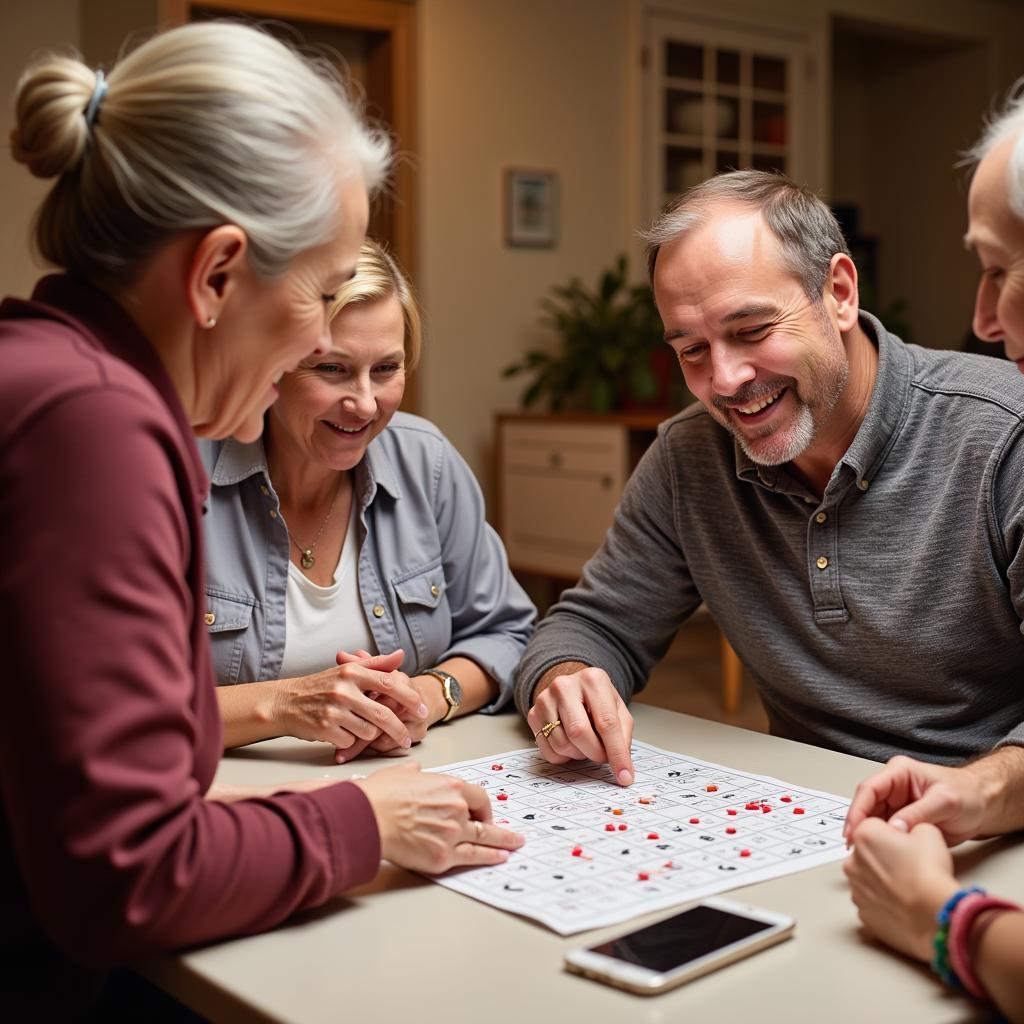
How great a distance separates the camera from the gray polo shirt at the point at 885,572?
156 cm

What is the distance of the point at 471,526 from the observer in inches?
75.4

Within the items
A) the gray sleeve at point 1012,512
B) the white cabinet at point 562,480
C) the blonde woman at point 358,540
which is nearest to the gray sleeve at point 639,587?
the blonde woman at point 358,540

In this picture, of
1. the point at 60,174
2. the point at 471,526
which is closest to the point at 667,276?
the point at 471,526

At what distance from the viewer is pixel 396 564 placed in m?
1.82

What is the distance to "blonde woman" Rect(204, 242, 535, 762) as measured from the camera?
5.65 ft

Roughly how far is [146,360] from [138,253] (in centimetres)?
8

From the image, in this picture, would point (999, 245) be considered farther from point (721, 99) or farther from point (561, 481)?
point (721, 99)

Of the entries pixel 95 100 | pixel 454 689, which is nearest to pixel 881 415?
pixel 454 689

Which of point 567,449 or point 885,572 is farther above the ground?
point 885,572

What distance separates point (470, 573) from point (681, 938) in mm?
1004

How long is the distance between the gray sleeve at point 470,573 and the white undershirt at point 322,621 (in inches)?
5.9

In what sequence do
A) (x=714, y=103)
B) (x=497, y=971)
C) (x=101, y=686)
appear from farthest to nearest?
(x=714, y=103), (x=497, y=971), (x=101, y=686)

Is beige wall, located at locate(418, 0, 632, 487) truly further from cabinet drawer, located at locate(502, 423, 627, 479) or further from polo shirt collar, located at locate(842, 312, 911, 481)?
polo shirt collar, located at locate(842, 312, 911, 481)

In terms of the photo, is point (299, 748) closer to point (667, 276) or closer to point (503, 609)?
point (503, 609)
